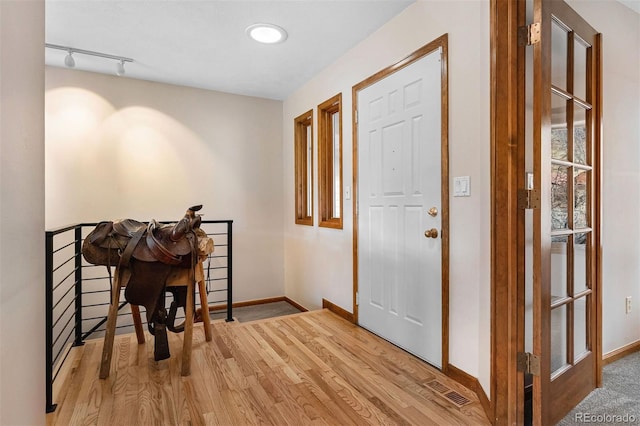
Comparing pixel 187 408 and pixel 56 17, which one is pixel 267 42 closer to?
pixel 56 17

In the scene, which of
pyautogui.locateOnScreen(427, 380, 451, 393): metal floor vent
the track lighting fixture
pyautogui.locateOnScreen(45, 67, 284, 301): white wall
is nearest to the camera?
pyautogui.locateOnScreen(427, 380, 451, 393): metal floor vent

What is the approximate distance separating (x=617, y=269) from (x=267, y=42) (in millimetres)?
3085

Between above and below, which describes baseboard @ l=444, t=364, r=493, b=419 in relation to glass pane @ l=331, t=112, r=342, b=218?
below

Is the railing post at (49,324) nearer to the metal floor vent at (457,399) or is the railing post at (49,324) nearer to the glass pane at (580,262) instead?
the metal floor vent at (457,399)

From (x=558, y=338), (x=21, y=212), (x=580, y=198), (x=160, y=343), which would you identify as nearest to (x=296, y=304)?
(x=160, y=343)

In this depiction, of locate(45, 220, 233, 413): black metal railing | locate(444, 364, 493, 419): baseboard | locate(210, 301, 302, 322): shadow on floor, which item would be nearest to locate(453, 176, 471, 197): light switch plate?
locate(444, 364, 493, 419): baseboard

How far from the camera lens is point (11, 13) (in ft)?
2.93

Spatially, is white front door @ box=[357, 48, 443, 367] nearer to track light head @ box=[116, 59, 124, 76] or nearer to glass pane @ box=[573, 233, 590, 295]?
glass pane @ box=[573, 233, 590, 295]

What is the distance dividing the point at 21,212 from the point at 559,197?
2.19 metres

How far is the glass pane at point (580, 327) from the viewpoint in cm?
175

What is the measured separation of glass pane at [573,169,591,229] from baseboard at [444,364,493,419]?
3.20ft

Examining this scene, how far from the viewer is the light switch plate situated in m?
1.84

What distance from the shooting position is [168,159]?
371cm
